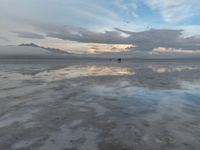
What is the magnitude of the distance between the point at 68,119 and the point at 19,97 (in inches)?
195

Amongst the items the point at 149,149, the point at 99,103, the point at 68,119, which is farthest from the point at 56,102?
the point at 149,149

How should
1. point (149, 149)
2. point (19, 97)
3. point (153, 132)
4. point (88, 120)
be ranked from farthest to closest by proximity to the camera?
1. point (19, 97)
2. point (88, 120)
3. point (153, 132)
4. point (149, 149)

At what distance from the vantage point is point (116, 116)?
8.77m

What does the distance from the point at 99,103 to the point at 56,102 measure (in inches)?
79.1

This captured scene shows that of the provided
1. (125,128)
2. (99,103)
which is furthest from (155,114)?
(99,103)

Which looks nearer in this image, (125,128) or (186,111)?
(125,128)

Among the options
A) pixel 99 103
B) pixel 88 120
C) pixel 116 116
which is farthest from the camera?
pixel 99 103

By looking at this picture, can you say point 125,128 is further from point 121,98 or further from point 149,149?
point 121,98

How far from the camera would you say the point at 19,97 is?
12.2 metres

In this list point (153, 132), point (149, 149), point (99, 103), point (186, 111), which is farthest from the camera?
point (99, 103)

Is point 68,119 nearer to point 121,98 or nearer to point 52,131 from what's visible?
point 52,131

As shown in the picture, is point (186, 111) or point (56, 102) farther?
point (56, 102)

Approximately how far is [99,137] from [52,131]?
4.69 feet

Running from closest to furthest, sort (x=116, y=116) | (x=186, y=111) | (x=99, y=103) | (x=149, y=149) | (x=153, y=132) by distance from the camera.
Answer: (x=149, y=149) < (x=153, y=132) < (x=116, y=116) < (x=186, y=111) < (x=99, y=103)
